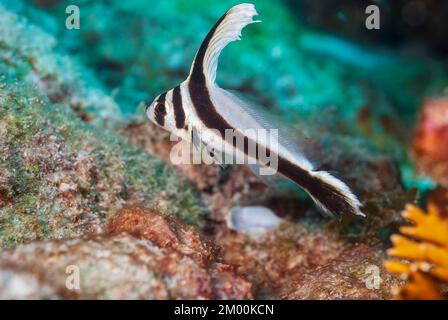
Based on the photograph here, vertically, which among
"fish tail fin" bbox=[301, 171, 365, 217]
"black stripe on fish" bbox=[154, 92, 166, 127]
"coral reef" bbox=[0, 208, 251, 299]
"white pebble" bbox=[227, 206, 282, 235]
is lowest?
"white pebble" bbox=[227, 206, 282, 235]

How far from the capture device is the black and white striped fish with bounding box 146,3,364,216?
2.62 m

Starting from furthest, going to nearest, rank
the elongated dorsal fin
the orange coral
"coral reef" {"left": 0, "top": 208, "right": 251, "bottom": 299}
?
the elongated dorsal fin
the orange coral
"coral reef" {"left": 0, "top": 208, "right": 251, "bottom": 299}

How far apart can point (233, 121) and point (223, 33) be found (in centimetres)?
55

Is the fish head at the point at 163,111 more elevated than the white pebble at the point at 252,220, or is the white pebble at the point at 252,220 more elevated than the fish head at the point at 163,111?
the fish head at the point at 163,111

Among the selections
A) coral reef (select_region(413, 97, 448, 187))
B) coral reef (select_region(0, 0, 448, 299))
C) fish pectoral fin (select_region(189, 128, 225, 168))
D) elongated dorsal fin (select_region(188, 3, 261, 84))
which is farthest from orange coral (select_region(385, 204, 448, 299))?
coral reef (select_region(413, 97, 448, 187))

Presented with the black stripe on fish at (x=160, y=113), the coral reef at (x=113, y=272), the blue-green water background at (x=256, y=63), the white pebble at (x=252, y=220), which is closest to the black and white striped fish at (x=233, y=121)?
the black stripe on fish at (x=160, y=113)

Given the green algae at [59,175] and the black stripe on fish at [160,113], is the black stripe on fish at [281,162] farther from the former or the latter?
the green algae at [59,175]

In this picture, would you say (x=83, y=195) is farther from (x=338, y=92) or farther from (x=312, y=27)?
(x=312, y=27)

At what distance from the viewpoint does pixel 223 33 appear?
8.55 feet

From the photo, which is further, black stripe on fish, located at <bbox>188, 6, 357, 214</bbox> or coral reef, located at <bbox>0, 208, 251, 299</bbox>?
black stripe on fish, located at <bbox>188, 6, 357, 214</bbox>

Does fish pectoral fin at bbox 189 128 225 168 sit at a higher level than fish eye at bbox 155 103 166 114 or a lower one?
lower

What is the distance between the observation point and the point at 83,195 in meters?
3.08

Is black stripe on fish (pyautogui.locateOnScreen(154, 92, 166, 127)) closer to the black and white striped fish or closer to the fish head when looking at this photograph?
the fish head

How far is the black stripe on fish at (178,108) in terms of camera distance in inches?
111
